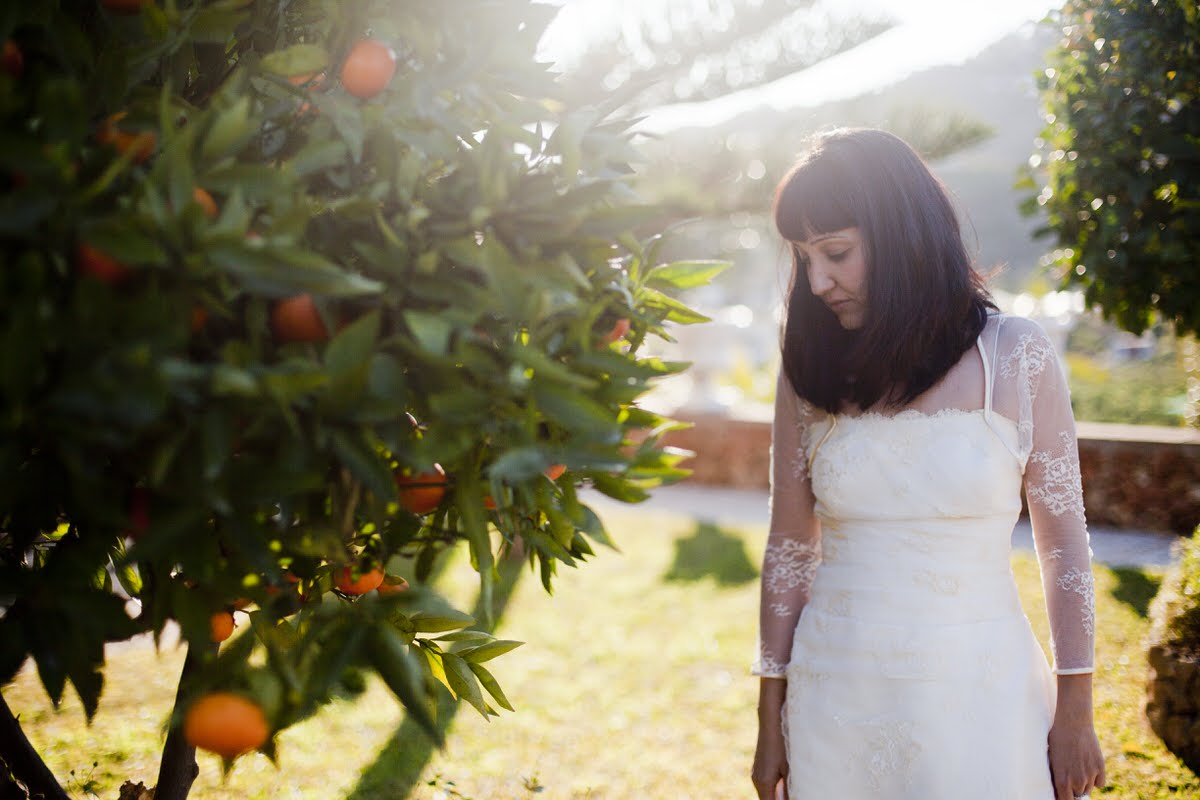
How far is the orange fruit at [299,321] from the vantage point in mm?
963

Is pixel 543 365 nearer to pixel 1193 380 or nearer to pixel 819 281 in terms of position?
pixel 819 281

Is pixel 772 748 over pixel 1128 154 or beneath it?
beneath

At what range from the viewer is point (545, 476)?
1126mm

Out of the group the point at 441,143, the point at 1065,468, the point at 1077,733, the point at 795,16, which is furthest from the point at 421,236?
the point at 795,16

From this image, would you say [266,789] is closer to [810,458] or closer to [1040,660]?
[810,458]

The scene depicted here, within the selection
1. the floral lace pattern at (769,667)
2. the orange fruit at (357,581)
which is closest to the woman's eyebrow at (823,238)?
the floral lace pattern at (769,667)

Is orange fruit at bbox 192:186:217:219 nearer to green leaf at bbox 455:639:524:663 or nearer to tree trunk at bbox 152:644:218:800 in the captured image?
green leaf at bbox 455:639:524:663

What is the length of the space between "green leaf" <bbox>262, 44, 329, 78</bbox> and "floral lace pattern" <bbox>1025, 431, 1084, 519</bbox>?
55.6 inches

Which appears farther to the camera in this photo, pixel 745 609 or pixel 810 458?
pixel 745 609

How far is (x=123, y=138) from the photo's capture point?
3.16 feet

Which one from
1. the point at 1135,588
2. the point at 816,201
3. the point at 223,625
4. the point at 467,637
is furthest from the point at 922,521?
the point at 1135,588

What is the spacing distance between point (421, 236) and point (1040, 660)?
4.88ft

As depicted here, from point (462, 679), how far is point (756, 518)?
557 centimetres

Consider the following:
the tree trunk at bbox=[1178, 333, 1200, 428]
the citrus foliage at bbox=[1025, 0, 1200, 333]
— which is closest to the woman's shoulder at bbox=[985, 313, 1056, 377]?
the citrus foliage at bbox=[1025, 0, 1200, 333]
